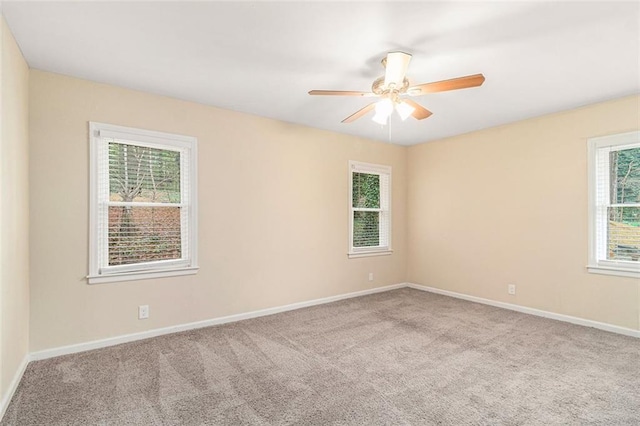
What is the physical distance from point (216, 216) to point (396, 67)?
245 centimetres

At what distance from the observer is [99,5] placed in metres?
1.92

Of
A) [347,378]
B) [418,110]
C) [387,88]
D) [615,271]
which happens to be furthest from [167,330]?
[615,271]

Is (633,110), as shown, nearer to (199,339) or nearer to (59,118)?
(199,339)

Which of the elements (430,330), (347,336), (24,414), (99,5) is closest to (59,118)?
(99,5)

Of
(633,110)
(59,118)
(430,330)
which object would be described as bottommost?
(430,330)

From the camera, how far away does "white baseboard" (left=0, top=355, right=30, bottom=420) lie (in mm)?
2020

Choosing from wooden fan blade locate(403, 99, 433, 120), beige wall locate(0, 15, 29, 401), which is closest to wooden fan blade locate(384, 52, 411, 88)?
wooden fan blade locate(403, 99, 433, 120)

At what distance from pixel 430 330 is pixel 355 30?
9.83 ft

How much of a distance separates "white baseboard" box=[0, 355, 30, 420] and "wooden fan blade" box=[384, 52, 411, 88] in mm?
3321

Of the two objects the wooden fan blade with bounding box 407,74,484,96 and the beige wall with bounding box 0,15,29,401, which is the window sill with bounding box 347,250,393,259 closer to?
the wooden fan blade with bounding box 407,74,484,96

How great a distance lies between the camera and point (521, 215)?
13.7 ft

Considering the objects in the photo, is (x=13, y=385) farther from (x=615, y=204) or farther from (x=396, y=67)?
(x=615, y=204)

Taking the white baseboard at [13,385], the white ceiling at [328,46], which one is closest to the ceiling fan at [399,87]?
the white ceiling at [328,46]

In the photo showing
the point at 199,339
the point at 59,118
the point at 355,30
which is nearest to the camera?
the point at 355,30
